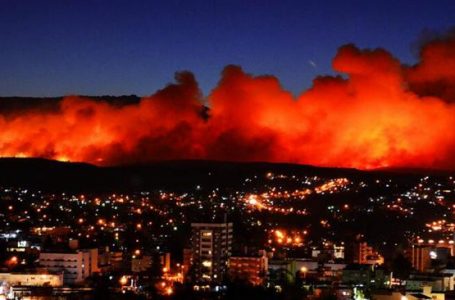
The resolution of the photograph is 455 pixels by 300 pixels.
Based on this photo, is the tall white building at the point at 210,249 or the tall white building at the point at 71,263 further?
the tall white building at the point at 210,249

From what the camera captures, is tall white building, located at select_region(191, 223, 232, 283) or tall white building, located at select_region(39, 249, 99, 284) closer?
tall white building, located at select_region(39, 249, 99, 284)

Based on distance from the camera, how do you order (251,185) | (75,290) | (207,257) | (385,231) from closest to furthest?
(75,290)
(207,257)
(385,231)
(251,185)

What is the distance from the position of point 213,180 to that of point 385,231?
19.9ft

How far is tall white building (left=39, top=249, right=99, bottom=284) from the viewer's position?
59.6 feet

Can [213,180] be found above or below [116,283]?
above

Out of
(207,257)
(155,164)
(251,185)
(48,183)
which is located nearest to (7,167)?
(48,183)

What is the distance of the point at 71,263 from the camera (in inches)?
728

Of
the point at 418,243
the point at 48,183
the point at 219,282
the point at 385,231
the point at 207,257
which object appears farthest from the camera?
the point at 48,183

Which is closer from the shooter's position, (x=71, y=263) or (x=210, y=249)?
(x=71, y=263)

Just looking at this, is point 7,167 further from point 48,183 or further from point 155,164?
point 155,164

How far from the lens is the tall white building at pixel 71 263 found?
18.2 meters

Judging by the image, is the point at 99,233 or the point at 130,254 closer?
the point at 130,254

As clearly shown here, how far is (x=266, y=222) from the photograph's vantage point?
84.2ft

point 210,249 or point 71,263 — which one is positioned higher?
point 210,249
